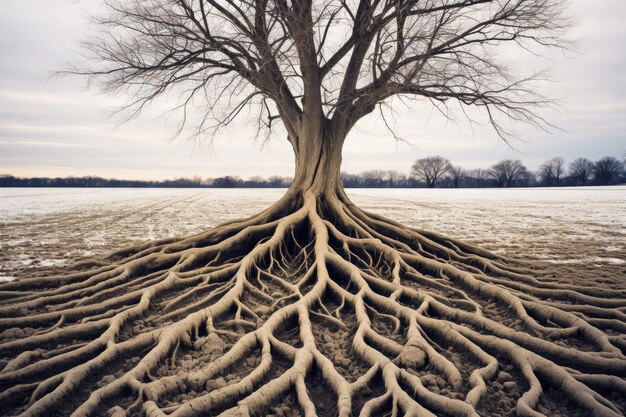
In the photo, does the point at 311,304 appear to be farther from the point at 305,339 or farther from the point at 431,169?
the point at 431,169

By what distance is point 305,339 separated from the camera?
12.4ft

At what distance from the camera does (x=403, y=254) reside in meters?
6.62

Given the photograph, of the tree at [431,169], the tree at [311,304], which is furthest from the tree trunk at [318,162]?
the tree at [431,169]

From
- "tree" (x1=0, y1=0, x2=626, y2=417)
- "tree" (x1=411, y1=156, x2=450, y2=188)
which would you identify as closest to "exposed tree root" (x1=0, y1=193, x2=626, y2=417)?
"tree" (x1=0, y1=0, x2=626, y2=417)

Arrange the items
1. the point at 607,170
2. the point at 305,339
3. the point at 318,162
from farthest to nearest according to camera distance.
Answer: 1. the point at 607,170
2. the point at 318,162
3. the point at 305,339

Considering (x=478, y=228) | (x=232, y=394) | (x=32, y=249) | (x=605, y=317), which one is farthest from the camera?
(x=478, y=228)

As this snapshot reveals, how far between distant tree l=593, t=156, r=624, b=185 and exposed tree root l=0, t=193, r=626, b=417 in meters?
113

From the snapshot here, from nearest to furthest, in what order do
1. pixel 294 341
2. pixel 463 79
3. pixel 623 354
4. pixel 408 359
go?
pixel 408 359
pixel 623 354
pixel 294 341
pixel 463 79

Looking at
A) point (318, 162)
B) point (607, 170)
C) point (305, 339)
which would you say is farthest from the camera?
point (607, 170)

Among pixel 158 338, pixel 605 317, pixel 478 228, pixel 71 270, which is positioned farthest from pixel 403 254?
pixel 478 228

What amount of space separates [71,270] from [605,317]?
8422 millimetres

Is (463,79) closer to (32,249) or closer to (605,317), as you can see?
(605,317)

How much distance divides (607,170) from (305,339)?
119 m

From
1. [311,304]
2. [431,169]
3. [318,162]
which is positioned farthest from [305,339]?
[431,169]
